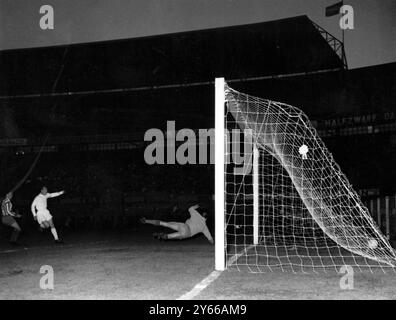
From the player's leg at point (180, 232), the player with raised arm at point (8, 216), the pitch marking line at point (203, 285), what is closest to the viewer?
the pitch marking line at point (203, 285)

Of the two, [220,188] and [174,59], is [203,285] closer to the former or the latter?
[220,188]

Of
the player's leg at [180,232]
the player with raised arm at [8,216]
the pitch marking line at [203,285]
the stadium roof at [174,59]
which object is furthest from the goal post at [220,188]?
the stadium roof at [174,59]

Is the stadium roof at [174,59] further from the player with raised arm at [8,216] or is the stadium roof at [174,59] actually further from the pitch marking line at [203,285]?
the pitch marking line at [203,285]

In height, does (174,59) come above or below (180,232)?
above

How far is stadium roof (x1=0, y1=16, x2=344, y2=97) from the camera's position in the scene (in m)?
21.8

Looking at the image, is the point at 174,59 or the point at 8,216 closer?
the point at 8,216

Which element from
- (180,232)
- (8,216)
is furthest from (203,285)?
(8,216)

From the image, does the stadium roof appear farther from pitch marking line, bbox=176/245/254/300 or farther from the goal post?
pitch marking line, bbox=176/245/254/300

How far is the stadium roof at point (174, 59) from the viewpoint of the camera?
2184 cm

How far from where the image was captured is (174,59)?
78.2ft

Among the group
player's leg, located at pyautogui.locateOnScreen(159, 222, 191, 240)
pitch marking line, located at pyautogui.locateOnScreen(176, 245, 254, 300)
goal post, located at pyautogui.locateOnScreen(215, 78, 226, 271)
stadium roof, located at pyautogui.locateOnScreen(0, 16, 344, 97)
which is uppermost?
stadium roof, located at pyautogui.locateOnScreen(0, 16, 344, 97)

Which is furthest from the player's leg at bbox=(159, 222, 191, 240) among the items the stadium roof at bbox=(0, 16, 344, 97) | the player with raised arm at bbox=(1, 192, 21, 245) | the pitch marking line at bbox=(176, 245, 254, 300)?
the stadium roof at bbox=(0, 16, 344, 97)

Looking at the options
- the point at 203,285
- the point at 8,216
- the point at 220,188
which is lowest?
the point at 203,285

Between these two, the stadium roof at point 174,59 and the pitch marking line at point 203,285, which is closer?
the pitch marking line at point 203,285
